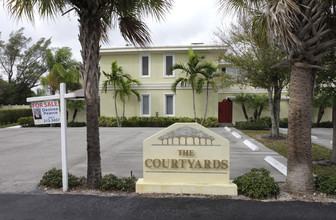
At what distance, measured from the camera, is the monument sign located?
197 inches

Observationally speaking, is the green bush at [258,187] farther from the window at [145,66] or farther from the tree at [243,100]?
the window at [145,66]

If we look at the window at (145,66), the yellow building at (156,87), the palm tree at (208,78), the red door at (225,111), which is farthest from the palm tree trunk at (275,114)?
the window at (145,66)

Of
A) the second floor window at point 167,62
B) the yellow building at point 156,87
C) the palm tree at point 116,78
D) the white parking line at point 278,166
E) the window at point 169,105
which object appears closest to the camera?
the white parking line at point 278,166

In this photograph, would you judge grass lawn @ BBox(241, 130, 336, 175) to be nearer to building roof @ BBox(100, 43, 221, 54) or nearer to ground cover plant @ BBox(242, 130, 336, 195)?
ground cover plant @ BBox(242, 130, 336, 195)

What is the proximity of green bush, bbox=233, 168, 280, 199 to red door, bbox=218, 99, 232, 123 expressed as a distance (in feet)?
51.1

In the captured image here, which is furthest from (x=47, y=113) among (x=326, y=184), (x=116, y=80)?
(x=116, y=80)

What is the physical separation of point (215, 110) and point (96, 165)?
14.3m

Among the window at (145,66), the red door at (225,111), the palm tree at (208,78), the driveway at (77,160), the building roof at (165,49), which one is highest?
the building roof at (165,49)

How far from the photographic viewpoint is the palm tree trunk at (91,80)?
511 cm

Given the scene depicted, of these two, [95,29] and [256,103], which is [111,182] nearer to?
[95,29]

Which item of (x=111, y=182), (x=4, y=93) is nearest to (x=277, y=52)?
(x=111, y=182)

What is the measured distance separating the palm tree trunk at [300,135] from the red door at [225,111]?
15.4 m

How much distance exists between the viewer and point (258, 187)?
4773 mm

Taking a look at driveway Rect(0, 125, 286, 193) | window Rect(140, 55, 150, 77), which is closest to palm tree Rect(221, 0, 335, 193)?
driveway Rect(0, 125, 286, 193)
